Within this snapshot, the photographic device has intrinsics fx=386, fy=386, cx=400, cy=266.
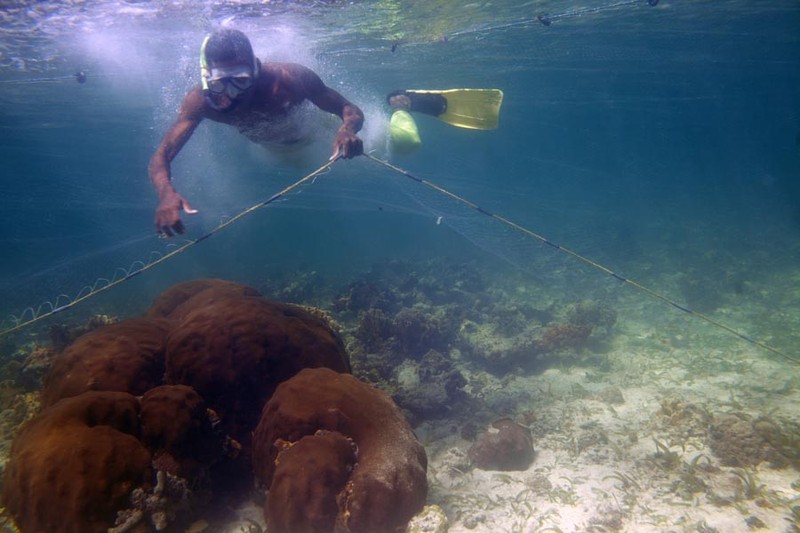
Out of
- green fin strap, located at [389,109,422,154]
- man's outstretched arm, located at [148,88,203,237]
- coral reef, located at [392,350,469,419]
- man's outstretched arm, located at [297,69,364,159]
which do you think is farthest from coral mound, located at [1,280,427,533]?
green fin strap, located at [389,109,422,154]

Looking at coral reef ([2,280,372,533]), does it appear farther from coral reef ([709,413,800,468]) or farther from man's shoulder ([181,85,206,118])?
coral reef ([709,413,800,468])

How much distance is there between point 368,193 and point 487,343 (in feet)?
23.3

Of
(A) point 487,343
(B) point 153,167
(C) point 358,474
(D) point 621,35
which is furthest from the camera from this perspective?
(D) point 621,35

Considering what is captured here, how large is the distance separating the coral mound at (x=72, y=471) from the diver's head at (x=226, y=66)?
3763mm

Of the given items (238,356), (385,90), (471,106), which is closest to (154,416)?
(238,356)

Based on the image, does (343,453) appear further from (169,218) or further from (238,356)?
(169,218)

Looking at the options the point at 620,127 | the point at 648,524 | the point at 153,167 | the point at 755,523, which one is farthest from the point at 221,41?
the point at 620,127

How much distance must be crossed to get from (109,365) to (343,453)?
2.58 m

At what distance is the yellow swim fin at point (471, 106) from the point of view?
775 centimetres

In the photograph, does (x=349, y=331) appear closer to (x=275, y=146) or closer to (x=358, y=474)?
(x=275, y=146)

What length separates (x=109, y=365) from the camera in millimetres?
3842

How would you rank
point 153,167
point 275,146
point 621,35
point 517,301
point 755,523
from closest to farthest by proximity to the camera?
point 755,523 < point 153,167 < point 275,146 < point 517,301 < point 621,35

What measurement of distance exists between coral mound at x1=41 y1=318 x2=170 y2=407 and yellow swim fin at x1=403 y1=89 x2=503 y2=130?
681cm

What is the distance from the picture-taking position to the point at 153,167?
14.4 feet
